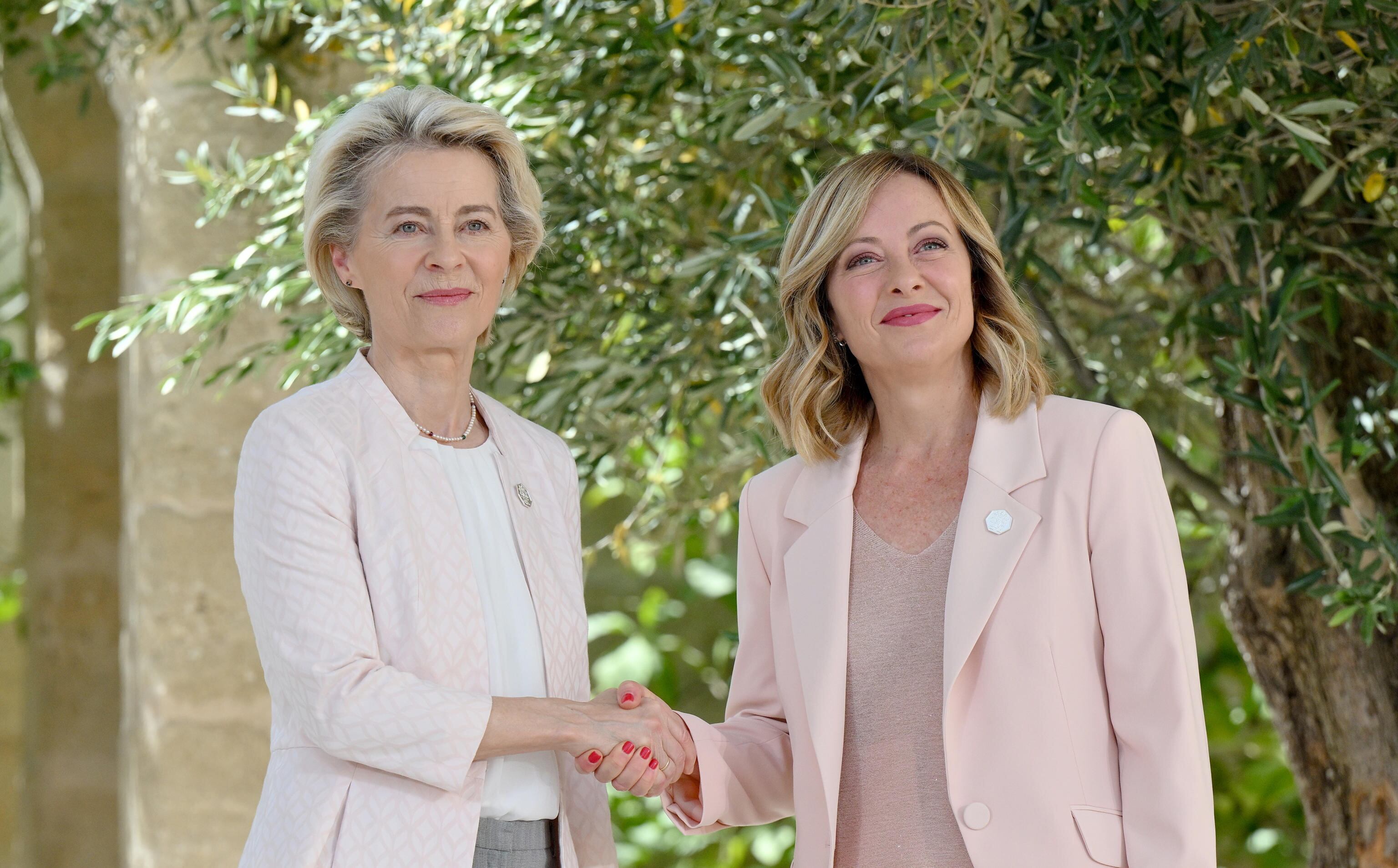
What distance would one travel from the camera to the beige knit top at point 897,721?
2.04m

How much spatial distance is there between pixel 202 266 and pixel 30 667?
108 inches

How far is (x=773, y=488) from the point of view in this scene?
94.9 inches

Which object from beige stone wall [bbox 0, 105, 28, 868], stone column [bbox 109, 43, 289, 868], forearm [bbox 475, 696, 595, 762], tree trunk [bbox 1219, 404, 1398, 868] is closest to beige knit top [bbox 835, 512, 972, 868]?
forearm [bbox 475, 696, 595, 762]

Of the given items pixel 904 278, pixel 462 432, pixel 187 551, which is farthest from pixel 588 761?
pixel 187 551

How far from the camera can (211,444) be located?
→ 3.68 m

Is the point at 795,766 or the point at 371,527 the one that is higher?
the point at 371,527

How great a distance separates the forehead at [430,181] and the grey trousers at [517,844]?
3.09 feet

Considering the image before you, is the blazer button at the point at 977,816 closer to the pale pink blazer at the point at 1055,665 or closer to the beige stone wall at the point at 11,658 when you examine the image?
the pale pink blazer at the point at 1055,665

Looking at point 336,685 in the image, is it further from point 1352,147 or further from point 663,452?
point 1352,147

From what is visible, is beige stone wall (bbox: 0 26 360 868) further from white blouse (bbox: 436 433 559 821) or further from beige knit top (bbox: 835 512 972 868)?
beige knit top (bbox: 835 512 972 868)

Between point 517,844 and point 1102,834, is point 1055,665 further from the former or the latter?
point 517,844

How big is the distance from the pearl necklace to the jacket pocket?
1085 mm

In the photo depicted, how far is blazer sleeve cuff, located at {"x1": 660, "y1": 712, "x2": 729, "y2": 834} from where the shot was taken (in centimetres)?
230

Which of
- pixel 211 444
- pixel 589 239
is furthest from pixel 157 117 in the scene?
pixel 589 239
